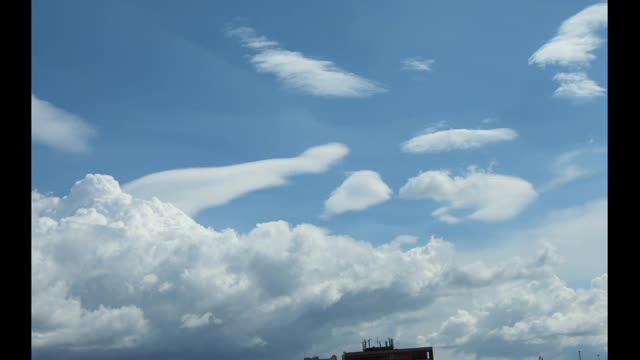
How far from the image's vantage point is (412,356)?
12050 cm
